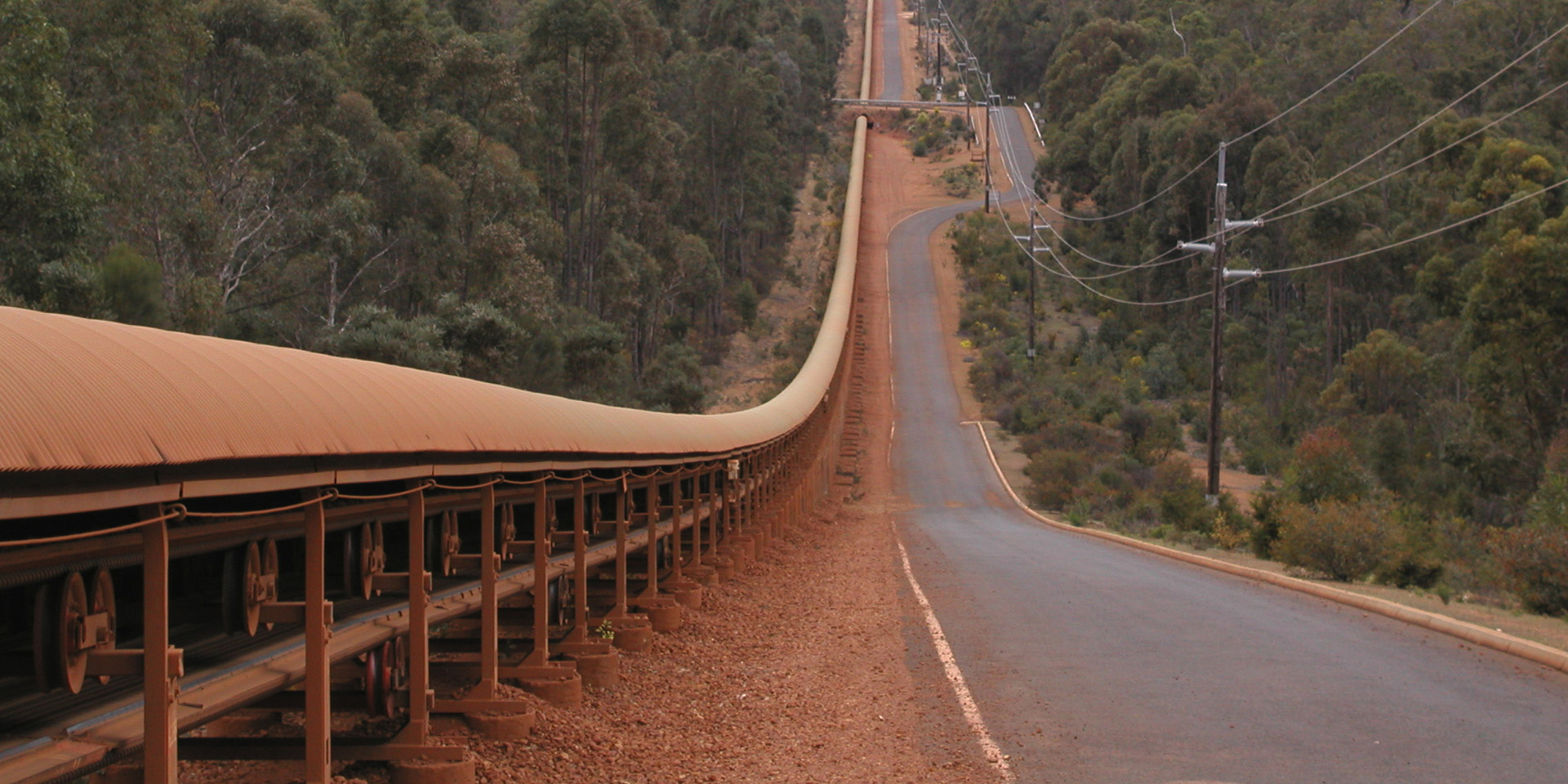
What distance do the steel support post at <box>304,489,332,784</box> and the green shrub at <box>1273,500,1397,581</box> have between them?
16.9 metres

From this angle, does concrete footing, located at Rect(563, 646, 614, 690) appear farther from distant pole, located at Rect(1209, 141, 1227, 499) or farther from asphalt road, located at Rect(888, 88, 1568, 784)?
distant pole, located at Rect(1209, 141, 1227, 499)

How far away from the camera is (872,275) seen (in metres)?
76.5

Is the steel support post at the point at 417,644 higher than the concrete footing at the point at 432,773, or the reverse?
the steel support post at the point at 417,644

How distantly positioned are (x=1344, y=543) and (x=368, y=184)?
89.1 ft

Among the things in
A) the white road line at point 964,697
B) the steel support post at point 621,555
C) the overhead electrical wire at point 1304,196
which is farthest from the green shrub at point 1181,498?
the steel support post at point 621,555

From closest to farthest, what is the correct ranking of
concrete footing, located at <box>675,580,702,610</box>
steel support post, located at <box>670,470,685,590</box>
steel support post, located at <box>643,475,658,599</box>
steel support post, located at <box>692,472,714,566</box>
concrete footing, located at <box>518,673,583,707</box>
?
concrete footing, located at <box>518,673,583,707</box> → steel support post, located at <box>643,475,658,599</box> → steel support post, located at <box>670,470,685,590</box> → concrete footing, located at <box>675,580,702,610</box> → steel support post, located at <box>692,472,714,566</box>

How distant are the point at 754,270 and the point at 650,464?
206ft

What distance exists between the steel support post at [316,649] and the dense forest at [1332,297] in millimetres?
15468

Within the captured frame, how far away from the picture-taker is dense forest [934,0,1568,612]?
31.1 metres

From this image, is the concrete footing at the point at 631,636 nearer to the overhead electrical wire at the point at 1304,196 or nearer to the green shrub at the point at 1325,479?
the green shrub at the point at 1325,479

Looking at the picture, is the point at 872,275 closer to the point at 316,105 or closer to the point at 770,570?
the point at 316,105

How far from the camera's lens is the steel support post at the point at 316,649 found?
5863mm

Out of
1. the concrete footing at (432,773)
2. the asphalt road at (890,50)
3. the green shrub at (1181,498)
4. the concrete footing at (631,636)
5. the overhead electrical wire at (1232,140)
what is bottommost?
the green shrub at (1181,498)

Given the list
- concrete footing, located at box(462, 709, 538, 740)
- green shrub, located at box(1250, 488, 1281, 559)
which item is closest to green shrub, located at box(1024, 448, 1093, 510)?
green shrub, located at box(1250, 488, 1281, 559)
